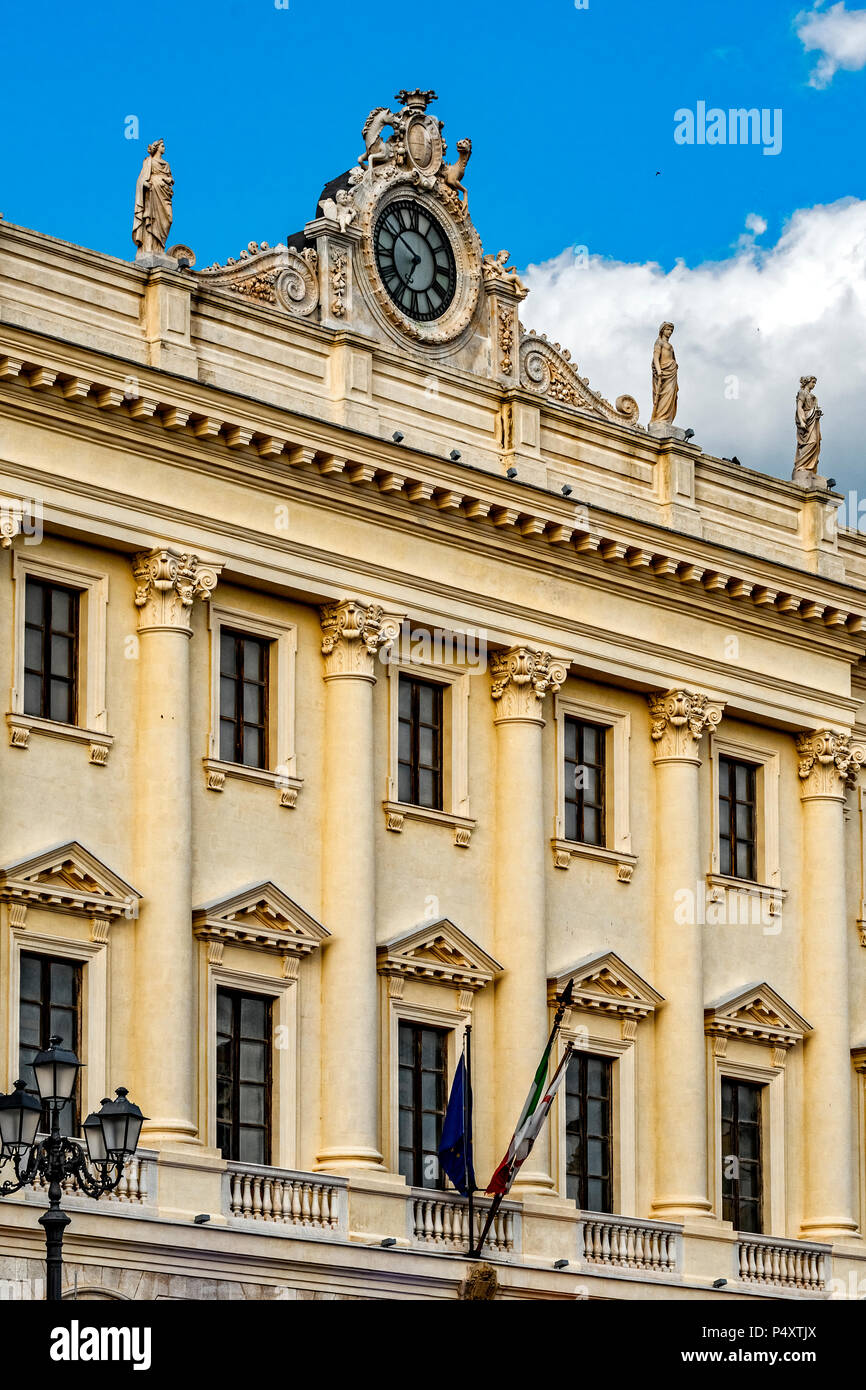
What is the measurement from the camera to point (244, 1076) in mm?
34906

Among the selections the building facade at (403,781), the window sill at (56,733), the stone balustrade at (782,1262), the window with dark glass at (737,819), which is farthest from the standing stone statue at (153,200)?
the stone balustrade at (782,1262)

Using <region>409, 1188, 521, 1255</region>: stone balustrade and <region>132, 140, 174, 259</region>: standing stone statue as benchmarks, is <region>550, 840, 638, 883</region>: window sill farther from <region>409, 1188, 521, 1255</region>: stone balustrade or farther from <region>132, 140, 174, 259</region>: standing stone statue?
<region>132, 140, 174, 259</region>: standing stone statue

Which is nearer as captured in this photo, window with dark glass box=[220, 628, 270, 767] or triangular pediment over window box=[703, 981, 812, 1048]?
window with dark glass box=[220, 628, 270, 767]

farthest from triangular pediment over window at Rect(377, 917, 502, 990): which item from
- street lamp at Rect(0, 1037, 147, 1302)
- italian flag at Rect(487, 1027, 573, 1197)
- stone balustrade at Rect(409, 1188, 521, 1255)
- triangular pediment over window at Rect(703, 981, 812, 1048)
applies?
street lamp at Rect(0, 1037, 147, 1302)

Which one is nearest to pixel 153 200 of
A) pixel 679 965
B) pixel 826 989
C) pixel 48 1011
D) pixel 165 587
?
pixel 165 587

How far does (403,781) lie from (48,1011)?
627cm

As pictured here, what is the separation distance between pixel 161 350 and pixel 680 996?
36.1 feet

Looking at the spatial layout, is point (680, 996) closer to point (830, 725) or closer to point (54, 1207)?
point (830, 725)

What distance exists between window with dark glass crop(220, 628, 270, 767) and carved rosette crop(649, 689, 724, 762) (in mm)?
6570

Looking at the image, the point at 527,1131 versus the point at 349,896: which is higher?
the point at 349,896

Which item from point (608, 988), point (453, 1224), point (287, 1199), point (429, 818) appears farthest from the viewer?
point (608, 988)

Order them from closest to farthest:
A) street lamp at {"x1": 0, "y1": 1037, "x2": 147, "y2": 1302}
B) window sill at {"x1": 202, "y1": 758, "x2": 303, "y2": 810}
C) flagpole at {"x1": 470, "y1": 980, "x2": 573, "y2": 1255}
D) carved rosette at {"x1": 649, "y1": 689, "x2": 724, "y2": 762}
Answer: street lamp at {"x1": 0, "y1": 1037, "x2": 147, "y2": 1302}
window sill at {"x1": 202, "y1": 758, "x2": 303, "y2": 810}
flagpole at {"x1": 470, "y1": 980, "x2": 573, "y2": 1255}
carved rosette at {"x1": 649, "y1": 689, "x2": 724, "y2": 762}

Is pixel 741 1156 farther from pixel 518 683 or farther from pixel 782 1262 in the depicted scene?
pixel 518 683

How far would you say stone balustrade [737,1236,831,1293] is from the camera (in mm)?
39344
